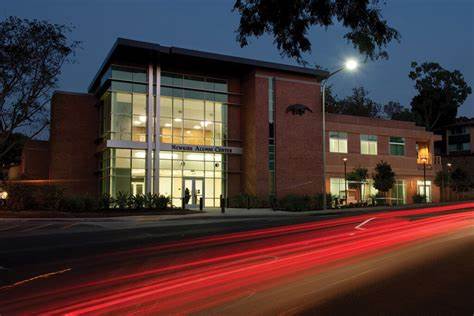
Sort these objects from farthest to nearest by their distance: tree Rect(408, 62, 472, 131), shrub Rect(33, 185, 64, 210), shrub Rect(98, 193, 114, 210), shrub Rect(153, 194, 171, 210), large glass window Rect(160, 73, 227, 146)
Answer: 1. tree Rect(408, 62, 472, 131)
2. large glass window Rect(160, 73, 227, 146)
3. shrub Rect(153, 194, 171, 210)
4. shrub Rect(98, 193, 114, 210)
5. shrub Rect(33, 185, 64, 210)

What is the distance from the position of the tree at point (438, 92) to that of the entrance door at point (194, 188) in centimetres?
5328

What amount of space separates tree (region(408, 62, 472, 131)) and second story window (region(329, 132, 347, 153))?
4010 cm

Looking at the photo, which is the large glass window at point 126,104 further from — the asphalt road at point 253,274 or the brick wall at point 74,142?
the asphalt road at point 253,274

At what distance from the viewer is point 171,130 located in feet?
110

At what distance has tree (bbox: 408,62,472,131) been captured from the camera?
73.4m

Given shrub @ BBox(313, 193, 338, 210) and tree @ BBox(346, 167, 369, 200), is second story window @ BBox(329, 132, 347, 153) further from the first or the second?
shrub @ BBox(313, 193, 338, 210)

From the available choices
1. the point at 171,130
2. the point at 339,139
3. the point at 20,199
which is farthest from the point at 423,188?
the point at 20,199

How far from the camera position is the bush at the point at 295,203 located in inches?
1201

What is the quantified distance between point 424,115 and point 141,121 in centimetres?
6008

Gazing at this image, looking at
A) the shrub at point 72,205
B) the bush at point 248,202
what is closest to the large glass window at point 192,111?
the bush at point 248,202

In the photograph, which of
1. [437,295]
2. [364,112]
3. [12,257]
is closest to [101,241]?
[12,257]

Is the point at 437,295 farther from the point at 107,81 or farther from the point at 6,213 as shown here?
the point at 107,81

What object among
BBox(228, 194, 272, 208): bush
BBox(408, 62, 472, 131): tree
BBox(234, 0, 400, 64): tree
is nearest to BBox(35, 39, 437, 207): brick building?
BBox(228, 194, 272, 208): bush

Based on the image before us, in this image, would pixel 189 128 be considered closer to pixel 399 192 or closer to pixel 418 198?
pixel 418 198
